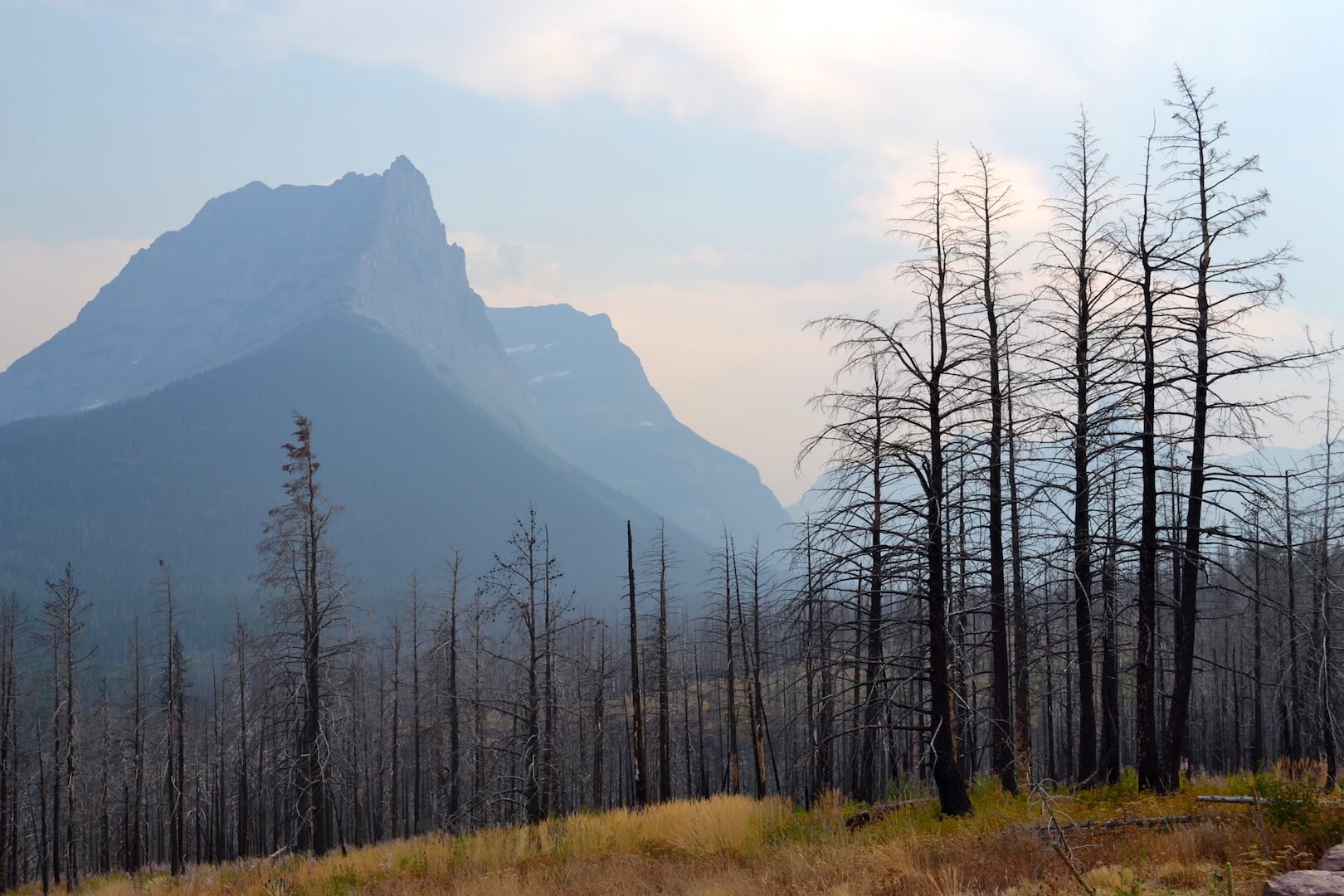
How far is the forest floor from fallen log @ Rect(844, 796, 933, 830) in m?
0.19

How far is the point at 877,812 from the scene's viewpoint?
1474 centimetres

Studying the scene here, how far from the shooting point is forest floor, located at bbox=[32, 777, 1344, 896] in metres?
8.77

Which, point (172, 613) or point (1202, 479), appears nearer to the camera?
point (1202, 479)

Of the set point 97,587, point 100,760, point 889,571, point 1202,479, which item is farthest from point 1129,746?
point 97,587

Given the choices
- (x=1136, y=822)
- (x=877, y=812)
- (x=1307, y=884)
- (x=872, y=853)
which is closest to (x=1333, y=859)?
(x=1307, y=884)

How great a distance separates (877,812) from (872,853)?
13.4 ft

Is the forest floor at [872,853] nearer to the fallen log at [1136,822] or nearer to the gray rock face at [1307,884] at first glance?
the fallen log at [1136,822]

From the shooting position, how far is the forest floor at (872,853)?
8.77 m

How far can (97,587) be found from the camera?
182 metres

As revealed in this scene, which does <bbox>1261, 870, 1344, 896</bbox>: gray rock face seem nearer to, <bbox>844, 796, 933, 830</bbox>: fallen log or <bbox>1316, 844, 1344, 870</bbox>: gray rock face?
<bbox>1316, 844, 1344, 870</bbox>: gray rock face

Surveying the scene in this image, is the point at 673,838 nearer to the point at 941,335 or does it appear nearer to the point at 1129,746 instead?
the point at 941,335

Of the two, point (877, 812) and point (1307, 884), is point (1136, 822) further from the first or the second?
point (1307, 884)

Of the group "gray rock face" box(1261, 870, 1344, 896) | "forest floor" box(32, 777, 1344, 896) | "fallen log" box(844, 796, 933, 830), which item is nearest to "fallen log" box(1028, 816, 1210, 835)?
"forest floor" box(32, 777, 1344, 896)

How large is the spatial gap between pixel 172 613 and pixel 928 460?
32.1 meters
